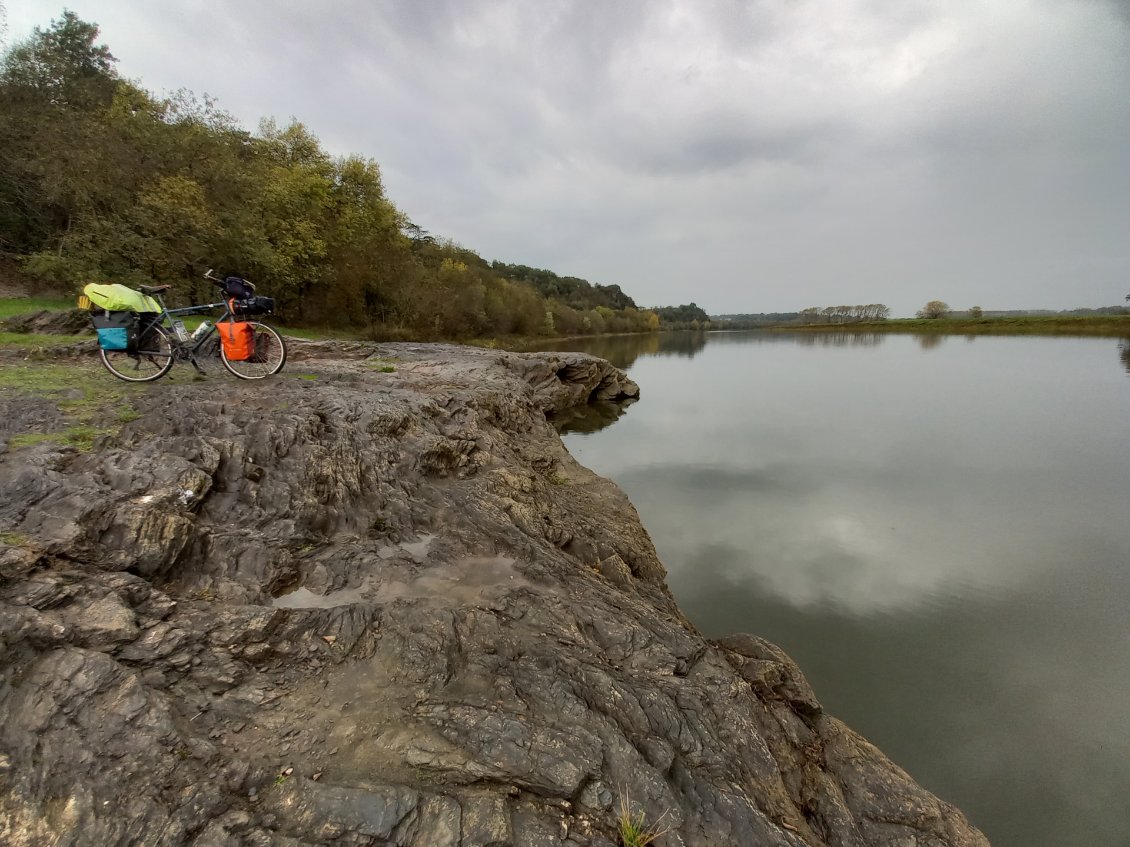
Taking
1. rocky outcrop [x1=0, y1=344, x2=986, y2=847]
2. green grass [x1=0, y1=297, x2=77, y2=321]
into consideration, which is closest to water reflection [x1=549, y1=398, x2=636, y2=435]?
rocky outcrop [x1=0, y1=344, x2=986, y2=847]

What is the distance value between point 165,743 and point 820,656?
812 cm

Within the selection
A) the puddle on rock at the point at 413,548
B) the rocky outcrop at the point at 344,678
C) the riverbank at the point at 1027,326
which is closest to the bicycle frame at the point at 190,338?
the rocky outcrop at the point at 344,678

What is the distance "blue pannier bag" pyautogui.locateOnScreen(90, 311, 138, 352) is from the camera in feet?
23.2

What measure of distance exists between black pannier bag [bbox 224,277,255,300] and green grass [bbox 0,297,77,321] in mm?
11721

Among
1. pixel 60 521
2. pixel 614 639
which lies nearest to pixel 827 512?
pixel 614 639

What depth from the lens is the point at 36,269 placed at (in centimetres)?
1622

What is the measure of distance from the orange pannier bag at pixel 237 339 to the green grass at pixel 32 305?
36.7ft

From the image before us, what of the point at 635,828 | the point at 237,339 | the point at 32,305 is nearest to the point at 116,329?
the point at 237,339

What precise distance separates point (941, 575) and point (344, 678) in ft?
36.5

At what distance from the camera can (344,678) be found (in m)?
3.37

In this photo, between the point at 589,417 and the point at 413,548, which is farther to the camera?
the point at 589,417

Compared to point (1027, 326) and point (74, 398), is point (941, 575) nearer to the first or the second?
point (74, 398)

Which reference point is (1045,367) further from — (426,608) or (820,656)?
(426,608)

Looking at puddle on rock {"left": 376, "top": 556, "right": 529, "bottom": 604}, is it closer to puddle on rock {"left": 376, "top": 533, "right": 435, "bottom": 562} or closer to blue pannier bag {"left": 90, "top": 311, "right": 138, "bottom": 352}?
puddle on rock {"left": 376, "top": 533, "right": 435, "bottom": 562}
